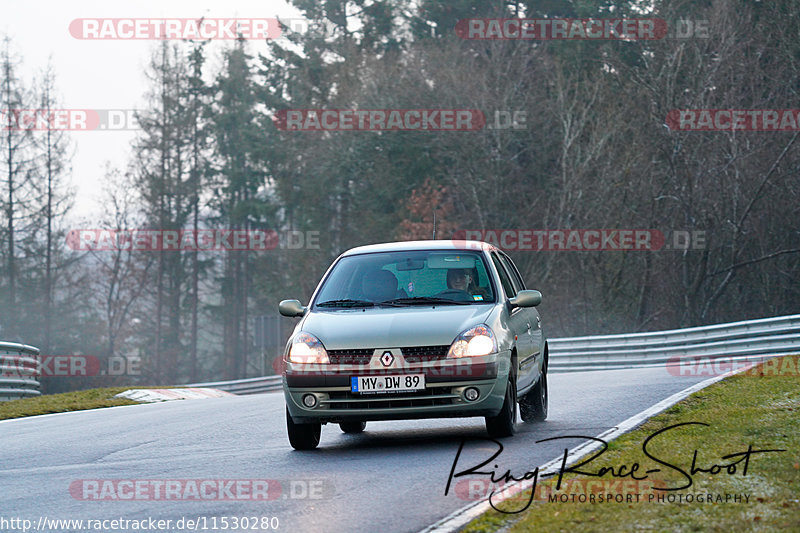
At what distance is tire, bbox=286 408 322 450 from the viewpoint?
32.5 feet

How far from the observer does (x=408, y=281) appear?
10.5 meters

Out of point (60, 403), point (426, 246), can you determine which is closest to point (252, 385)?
point (60, 403)

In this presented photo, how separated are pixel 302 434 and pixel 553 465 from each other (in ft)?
9.00

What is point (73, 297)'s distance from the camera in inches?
2359

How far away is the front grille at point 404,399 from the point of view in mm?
9320

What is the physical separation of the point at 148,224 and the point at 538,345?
56621 millimetres

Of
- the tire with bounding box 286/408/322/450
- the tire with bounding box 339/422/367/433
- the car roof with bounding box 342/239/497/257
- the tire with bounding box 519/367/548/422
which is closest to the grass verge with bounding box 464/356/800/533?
the tire with bounding box 519/367/548/422

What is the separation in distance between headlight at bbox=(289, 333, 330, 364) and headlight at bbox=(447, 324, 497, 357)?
3.43ft

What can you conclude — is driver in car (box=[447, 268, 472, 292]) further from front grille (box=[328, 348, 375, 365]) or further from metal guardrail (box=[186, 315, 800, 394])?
metal guardrail (box=[186, 315, 800, 394])

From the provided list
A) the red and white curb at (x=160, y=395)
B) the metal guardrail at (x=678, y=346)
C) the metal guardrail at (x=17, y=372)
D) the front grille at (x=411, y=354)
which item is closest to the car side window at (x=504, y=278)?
the front grille at (x=411, y=354)

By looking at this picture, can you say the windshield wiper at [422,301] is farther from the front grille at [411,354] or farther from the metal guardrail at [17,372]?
the metal guardrail at [17,372]

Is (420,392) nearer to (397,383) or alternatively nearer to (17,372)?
(397,383)

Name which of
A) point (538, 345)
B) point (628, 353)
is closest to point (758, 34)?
point (628, 353)

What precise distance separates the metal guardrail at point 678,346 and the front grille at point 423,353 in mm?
15090
